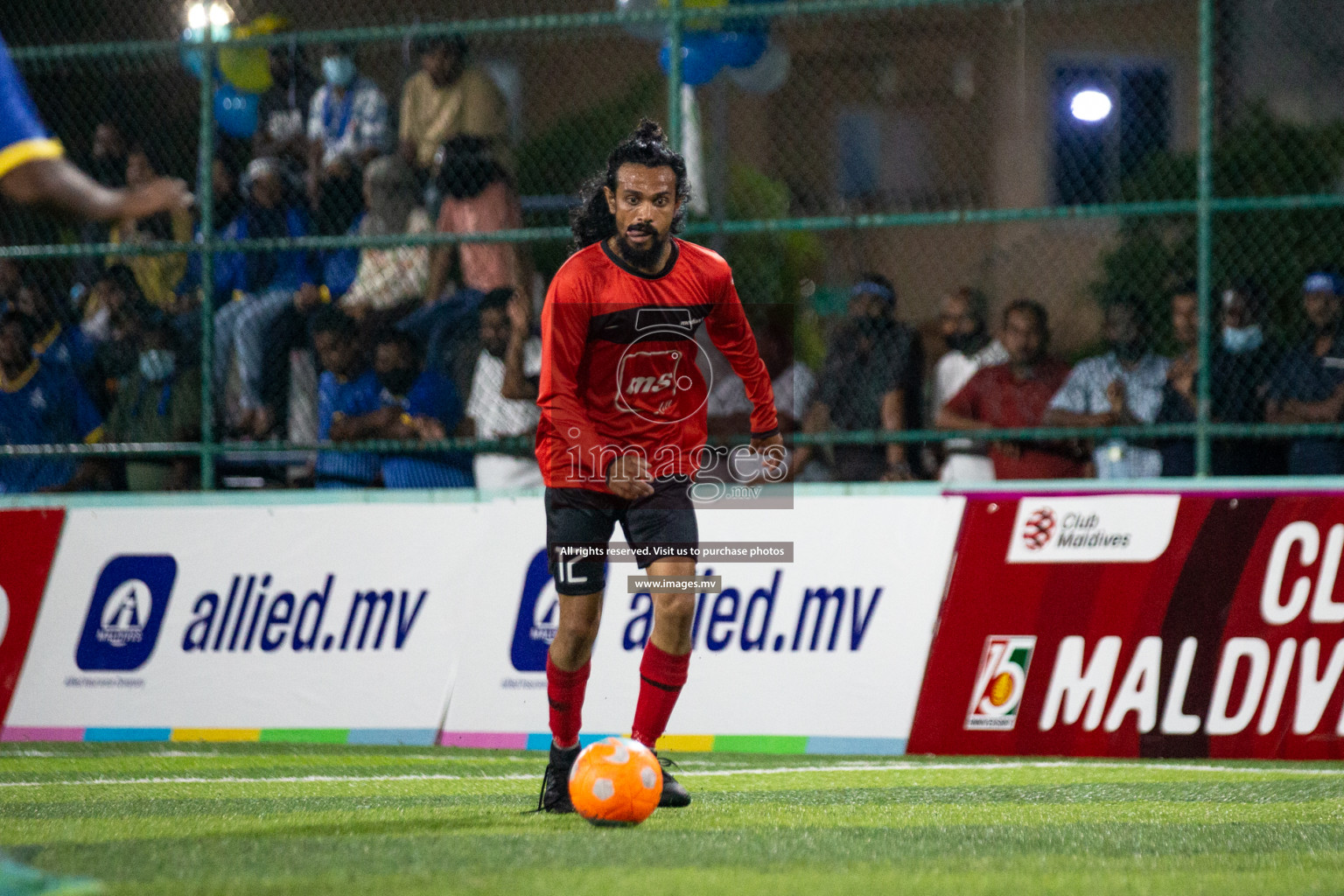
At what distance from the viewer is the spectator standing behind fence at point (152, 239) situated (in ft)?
32.5

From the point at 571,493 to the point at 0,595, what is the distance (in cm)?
452

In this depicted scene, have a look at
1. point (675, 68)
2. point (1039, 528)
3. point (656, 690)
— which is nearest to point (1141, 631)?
point (1039, 528)

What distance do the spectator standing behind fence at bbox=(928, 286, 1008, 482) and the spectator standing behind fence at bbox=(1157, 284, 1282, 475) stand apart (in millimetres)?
Answer: 961

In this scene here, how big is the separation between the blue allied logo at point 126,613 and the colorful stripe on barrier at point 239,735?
347mm

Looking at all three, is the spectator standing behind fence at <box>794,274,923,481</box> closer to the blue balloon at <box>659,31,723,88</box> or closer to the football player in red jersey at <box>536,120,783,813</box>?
the blue balloon at <box>659,31,723,88</box>

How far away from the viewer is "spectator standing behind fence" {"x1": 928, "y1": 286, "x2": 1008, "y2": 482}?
8844 mm

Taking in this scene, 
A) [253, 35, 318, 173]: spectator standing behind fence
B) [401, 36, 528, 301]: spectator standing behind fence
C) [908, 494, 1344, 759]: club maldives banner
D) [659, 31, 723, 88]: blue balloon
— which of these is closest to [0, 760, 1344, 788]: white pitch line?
[908, 494, 1344, 759]: club maldives banner

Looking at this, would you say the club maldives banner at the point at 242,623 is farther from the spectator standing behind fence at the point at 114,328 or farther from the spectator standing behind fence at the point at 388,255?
the spectator standing behind fence at the point at 388,255

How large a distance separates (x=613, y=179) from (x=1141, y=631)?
3.59 meters

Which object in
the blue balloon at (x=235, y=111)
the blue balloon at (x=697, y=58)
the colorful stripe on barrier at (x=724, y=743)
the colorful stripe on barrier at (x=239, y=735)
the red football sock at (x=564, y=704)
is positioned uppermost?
the blue balloon at (x=697, y=58)

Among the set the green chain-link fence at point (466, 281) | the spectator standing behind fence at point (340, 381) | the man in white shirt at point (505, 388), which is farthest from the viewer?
the spectator standing behind fence at point (340, 381)

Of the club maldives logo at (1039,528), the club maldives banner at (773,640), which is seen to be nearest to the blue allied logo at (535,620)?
the club maldives banner at (773,640)

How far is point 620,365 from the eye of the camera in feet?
19.8

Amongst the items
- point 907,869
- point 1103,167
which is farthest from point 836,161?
point 907,869
